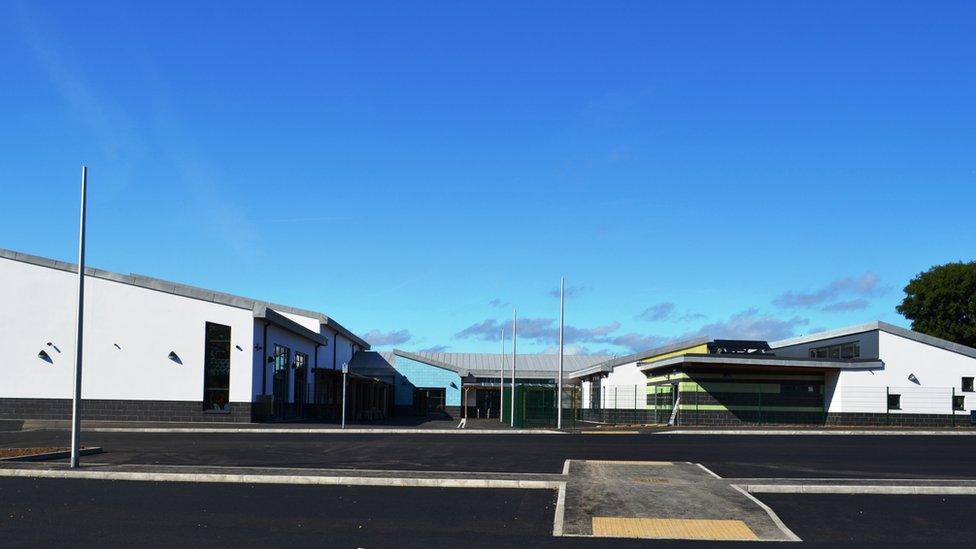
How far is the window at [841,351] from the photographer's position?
150 ft

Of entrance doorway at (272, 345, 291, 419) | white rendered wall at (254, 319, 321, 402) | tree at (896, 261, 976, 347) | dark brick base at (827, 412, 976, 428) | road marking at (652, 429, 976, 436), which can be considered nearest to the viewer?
road marking at (652, 429, 976, 436)

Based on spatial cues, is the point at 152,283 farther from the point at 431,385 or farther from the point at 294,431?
the point at 431,385

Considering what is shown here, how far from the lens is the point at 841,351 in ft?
156

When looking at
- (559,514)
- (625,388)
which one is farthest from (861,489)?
(625,388)

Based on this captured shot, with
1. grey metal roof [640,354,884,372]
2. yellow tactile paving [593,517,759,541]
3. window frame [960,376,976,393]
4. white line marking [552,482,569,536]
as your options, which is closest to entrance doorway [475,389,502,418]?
grey metal roof [640,354,884,372]

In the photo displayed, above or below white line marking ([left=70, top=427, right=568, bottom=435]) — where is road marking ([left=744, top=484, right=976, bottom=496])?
above

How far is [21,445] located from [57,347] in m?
14.6

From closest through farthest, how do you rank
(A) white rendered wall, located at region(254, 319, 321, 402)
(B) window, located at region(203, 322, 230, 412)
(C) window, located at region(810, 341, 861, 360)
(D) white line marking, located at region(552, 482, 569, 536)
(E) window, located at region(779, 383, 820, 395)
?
(D) white line marking, located at region(552, 482, 569, 536)
(B) window, located at region(203, 322, 230, 412)
(A) white rendered wall, located at region(254, 319, 321, 402)
(E) window, located at region(779, 383, 820, 395)
(C) window, located at region(810, 341, 861, 360)

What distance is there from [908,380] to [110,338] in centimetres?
3486

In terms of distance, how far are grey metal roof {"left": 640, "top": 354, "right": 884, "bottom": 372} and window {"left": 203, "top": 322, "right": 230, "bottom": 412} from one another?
19.4 metres

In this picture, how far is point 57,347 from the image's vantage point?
38.5 meters

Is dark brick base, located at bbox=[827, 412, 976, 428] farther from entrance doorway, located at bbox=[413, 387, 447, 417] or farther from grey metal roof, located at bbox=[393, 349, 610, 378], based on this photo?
grey metal roof, located at bbox=[393, 349, 610, 378]

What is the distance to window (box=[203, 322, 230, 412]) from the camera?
38062mm

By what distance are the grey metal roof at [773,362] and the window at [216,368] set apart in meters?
19.4
